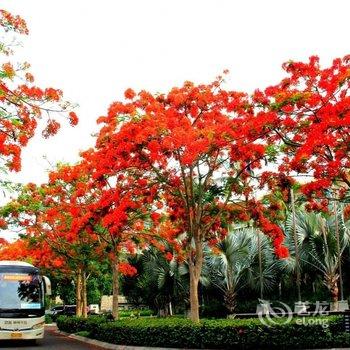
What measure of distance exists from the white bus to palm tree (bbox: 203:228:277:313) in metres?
12.0

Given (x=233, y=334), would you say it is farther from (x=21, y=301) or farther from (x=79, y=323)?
(x=79, y=323)

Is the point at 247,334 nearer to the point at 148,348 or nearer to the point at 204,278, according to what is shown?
the point at 148,348

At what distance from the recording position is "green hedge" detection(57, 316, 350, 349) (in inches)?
552

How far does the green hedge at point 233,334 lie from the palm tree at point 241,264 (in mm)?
13373

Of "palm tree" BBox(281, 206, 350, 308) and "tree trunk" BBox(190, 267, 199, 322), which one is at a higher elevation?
"palm tree" BBox(281, 206, 350, 308)

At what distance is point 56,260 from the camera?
3225cm

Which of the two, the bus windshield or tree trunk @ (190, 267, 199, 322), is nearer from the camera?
tree trunk @ (190, 267, 199, 322)

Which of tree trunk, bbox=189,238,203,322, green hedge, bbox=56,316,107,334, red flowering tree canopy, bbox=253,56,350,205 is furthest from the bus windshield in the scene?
red flowering tree canopy, bbox=253,56,350,205

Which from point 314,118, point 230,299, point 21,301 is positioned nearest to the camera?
point 314,118

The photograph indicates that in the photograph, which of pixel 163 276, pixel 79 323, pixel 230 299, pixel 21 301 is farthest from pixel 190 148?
pixel 163 276

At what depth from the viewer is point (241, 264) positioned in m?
31.5

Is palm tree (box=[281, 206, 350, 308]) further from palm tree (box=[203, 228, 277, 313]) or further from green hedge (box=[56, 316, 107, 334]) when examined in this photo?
green hedge (box=[56, 316, 107, 334])

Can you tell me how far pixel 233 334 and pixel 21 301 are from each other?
9.22m

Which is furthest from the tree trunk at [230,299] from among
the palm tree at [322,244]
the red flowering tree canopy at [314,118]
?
the red flowering tree canopy at [314,118]
